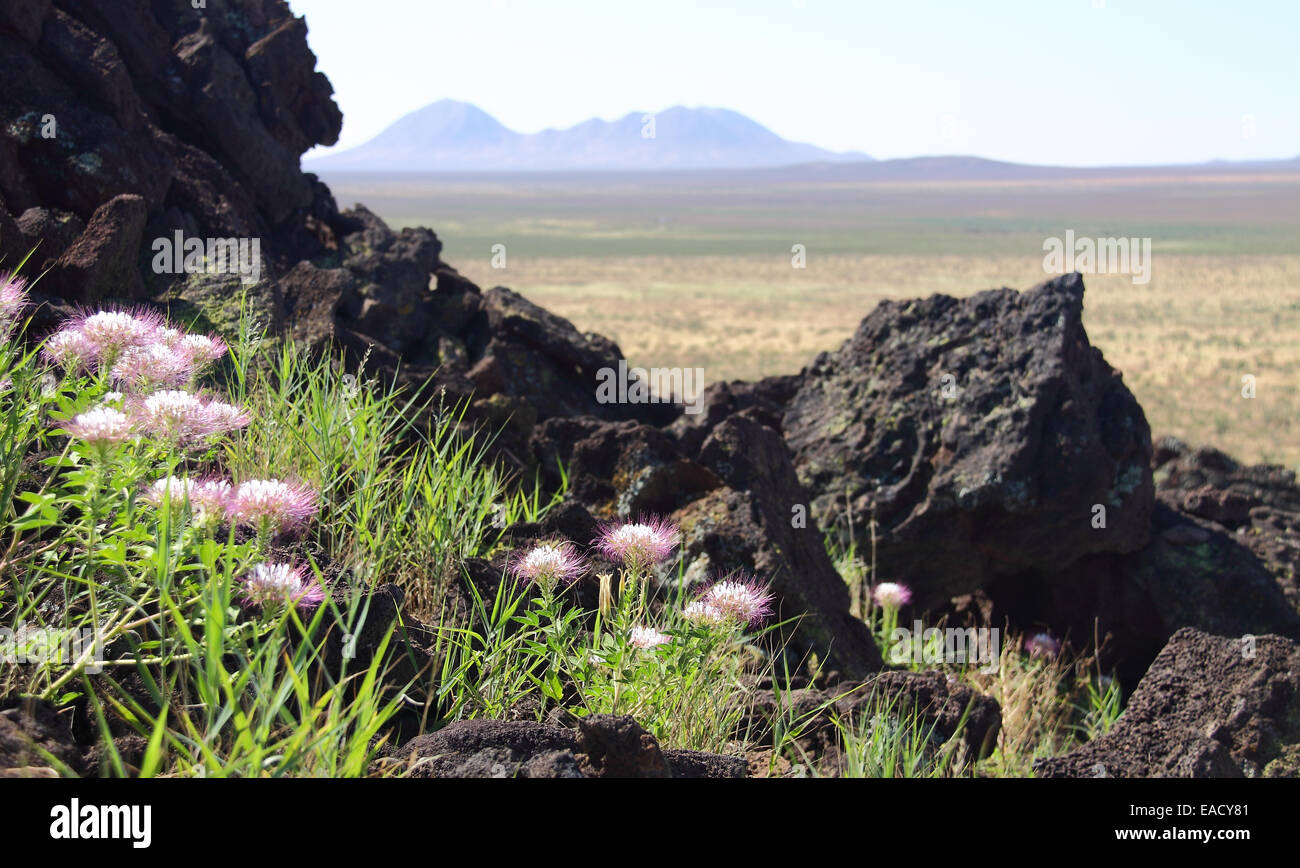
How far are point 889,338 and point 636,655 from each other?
5071mm

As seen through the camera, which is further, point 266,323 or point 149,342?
point 266,323

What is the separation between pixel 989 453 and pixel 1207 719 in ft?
7.97

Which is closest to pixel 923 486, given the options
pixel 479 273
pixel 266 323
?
pixel 266 323

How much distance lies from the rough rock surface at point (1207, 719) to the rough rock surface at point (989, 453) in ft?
6.11

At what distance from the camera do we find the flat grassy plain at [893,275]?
2136cm

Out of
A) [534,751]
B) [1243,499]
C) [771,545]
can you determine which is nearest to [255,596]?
[534,751]

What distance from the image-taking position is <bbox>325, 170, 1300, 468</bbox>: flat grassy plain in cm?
2136

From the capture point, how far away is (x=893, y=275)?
4444 cm

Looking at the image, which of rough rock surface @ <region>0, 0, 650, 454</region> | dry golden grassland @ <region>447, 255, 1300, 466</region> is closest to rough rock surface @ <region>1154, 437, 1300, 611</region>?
dry golden grassland @ <region>447, 255, 1300, 466</region>

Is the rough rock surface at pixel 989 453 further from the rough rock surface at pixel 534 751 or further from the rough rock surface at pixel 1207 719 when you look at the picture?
the rough rock surface at pixel 534 751

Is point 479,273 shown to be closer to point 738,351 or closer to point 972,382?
point 738,351

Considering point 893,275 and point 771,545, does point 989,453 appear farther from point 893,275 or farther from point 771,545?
point 893,275
